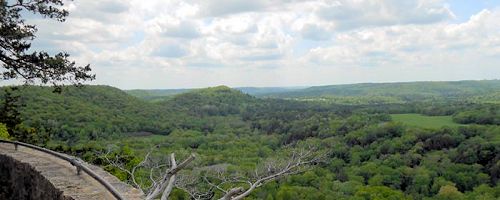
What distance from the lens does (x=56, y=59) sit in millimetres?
11875

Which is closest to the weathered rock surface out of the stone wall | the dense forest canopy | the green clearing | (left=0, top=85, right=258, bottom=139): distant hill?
the stone wall

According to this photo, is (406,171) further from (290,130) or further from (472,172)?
(290,130)

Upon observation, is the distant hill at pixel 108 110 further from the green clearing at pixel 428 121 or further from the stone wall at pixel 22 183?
the green clearing at pixel 428 121

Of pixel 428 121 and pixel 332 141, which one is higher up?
pixel 428 121

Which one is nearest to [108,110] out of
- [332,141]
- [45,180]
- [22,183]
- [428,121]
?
[332,141]

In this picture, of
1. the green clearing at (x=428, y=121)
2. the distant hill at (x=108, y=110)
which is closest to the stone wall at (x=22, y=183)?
the distant hill at (x=108, y=110)

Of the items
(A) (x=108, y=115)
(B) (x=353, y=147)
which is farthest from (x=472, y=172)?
(A) (x=108, y=115)

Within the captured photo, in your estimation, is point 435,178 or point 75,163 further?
point 435,178

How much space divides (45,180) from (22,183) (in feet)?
4.28

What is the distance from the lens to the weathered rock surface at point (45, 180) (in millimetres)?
6016

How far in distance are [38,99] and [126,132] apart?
2058 centimetres

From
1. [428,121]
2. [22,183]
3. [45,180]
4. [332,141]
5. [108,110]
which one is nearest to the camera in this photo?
[45,180]

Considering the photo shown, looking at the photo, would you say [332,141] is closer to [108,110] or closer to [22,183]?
[108,110]

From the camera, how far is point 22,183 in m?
7.60
